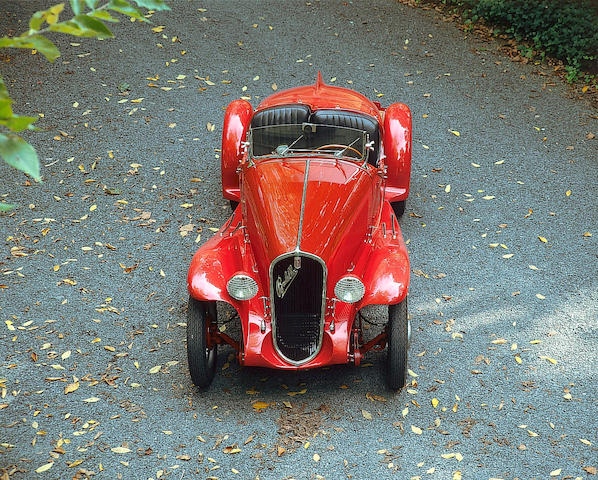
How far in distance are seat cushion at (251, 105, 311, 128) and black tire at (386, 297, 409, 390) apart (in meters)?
2.16

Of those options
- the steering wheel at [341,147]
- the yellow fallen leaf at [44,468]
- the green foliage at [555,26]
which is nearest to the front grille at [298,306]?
the steering wheel at [341,147]

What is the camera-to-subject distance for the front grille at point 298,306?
5102 mm

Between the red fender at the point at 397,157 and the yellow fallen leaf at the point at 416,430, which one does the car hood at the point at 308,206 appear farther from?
the yellow fallen leaf at the point at 416,430

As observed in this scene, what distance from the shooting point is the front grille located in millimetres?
5102

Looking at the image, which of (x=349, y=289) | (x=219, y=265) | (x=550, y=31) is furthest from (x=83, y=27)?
(x=550, y=31)

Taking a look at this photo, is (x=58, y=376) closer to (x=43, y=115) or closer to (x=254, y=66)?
(x=43, y=115)

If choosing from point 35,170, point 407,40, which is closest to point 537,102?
point 407,40

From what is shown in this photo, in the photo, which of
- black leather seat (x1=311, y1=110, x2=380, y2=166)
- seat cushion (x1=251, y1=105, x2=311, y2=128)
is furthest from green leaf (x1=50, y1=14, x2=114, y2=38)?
black leather seat (x1=311, y1=110, x2=380, y2=166)

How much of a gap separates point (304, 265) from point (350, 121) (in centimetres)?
197

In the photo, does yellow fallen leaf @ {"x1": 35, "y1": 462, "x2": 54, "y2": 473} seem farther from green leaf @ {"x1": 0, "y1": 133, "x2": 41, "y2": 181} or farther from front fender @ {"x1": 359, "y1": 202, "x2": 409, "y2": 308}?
green leaf @ {"x1": 0, "y1": 133, "x2": 41, "y2": 181}

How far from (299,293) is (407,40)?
23.4 ft

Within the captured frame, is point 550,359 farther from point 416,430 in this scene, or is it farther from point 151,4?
point 151,4

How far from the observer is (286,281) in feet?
16.7

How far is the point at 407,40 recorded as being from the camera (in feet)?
36.6
